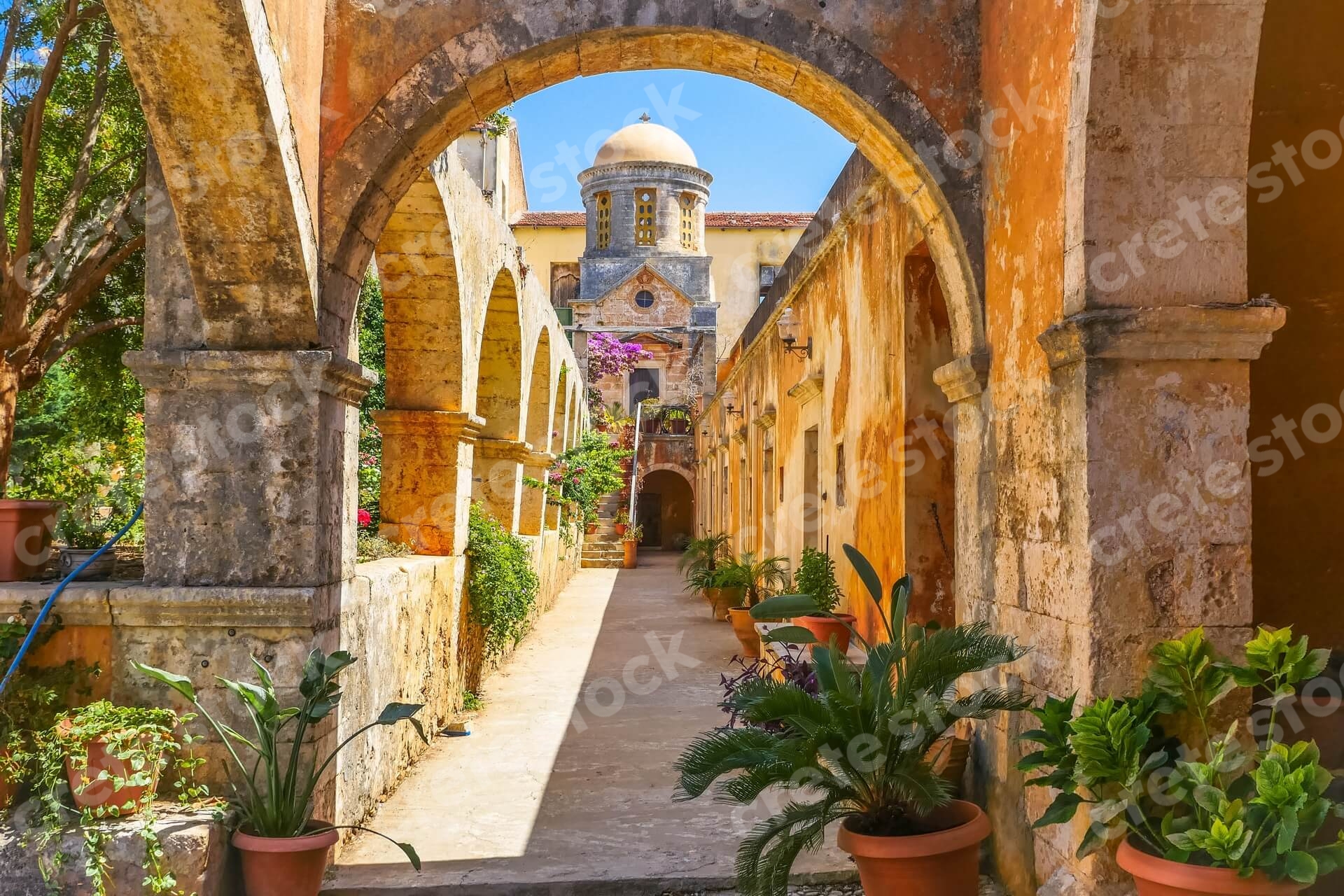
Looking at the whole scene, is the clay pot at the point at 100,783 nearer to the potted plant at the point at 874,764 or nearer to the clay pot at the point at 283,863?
the clay pot at the point at 283,863

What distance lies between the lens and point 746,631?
10.2m

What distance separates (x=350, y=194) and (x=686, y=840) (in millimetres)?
3131

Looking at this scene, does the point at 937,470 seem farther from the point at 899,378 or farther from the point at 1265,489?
the point at 1265,489

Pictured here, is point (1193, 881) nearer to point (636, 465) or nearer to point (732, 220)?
point (636, 465)

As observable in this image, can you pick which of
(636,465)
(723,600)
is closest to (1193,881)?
(723,600)

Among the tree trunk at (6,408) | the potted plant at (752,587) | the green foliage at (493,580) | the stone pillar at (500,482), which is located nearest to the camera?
the tree trunk at (6,408)

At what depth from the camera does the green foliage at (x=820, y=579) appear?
7777mm

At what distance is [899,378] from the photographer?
6188mm

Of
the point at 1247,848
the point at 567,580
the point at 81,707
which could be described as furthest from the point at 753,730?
the point at 567,580

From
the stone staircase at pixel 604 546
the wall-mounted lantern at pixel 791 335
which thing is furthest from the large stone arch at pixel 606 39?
the stone staircase at pixel 604 546

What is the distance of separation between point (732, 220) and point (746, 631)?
31.6m

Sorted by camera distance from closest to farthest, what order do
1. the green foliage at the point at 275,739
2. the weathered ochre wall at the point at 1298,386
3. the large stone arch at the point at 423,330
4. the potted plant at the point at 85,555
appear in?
the green foliage at the point at 275,739
the potted plant at the point at 85,555
the weathered ochre wall at the point at 1298,386
the large stone arch at the point at 423,330

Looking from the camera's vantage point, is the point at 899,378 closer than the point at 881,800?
No

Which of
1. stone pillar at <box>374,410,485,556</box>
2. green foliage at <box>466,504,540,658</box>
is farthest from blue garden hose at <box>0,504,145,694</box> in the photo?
green foliage at <box>466,504,540,658</box>
